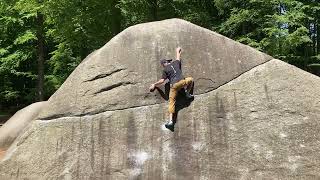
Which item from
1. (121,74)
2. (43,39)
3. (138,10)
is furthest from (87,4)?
(121,74)

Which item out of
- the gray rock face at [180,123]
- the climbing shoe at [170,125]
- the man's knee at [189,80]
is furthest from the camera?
the man's knee at [189,80]

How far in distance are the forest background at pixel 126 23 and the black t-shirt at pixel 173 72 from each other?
1247 cm

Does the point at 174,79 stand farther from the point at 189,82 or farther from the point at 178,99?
the point at 178,99

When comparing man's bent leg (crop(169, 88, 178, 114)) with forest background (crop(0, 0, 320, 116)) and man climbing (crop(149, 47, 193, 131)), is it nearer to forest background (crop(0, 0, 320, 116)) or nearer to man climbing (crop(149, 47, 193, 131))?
man climbing (crop(149, 47, 193, 131))

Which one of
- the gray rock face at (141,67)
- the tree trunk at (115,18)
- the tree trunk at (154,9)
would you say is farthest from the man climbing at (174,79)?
the tree trunk at (115,18)

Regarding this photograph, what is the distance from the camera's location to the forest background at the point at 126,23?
22953mm

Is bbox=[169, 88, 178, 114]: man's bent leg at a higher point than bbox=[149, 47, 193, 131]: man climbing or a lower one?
lower

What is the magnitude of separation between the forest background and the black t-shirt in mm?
12475

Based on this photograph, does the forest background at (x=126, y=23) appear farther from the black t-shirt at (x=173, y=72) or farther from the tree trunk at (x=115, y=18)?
the black t-shirt at (x=173, y=72)

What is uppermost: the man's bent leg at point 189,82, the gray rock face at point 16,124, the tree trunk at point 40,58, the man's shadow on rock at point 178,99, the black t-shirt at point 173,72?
the black t-shirt at point 173,72

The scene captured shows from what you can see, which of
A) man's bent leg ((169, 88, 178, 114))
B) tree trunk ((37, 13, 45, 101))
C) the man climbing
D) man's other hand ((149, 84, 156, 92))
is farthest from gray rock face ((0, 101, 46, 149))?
tree trunk ((37, 13, 45, 101))

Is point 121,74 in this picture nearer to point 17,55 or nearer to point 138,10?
point 138,10

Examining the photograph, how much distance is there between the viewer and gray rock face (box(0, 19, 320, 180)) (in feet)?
33.1

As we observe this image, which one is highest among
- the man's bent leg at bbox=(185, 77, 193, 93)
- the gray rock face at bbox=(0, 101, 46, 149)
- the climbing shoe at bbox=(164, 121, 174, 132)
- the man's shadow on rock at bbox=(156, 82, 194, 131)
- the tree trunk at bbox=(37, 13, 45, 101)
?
the man's bent leg at bbox=(185, 77, 193, 93)
